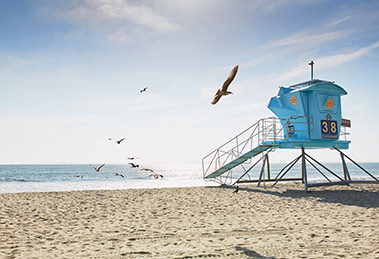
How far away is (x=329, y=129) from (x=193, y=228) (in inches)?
449

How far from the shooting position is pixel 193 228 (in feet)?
26.9

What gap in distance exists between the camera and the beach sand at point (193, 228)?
6.09 metres

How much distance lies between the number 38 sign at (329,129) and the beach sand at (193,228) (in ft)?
12.8

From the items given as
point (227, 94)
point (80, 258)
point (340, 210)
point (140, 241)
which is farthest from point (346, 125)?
point (80, 258)

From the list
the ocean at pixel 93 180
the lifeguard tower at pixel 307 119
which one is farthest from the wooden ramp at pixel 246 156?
the ocean at pixel 93 180

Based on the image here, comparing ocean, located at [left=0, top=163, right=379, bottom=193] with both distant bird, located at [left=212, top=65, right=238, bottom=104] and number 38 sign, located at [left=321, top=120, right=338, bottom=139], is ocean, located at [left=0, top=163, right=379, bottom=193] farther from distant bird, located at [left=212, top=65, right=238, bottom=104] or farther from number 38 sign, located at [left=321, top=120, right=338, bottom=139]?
number 38 sign, located at [left=321, top=120, right=338, bottom=139]

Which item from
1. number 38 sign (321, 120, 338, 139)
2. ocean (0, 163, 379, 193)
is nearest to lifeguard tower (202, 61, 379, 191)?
number 38 sign (321, 120, 338, 139)

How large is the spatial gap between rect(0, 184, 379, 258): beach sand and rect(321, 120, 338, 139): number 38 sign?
391 centimetres

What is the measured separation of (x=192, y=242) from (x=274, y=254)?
1.87 metres

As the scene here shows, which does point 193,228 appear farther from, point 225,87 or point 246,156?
point 246,156

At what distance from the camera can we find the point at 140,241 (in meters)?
6.98

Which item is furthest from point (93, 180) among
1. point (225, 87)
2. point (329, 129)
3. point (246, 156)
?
point (225, 87)

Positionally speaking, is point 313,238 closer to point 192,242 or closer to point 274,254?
point 274,254

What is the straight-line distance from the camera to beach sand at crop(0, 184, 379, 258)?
609 cm
